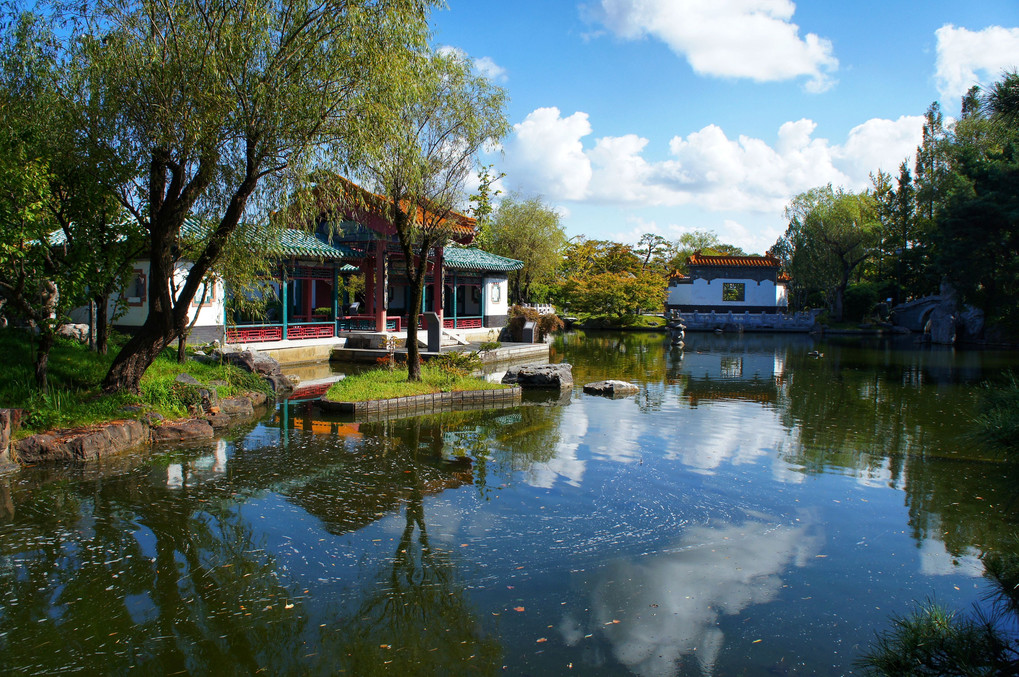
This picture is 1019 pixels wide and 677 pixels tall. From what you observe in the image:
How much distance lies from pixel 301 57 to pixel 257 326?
1090 centimetres

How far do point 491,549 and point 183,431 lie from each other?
5.78 meters

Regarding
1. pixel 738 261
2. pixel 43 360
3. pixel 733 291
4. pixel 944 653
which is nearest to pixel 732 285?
pixel 733 291

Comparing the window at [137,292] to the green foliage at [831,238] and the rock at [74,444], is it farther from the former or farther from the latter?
the green foliage at [831,238]

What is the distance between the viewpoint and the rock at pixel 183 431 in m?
9.09

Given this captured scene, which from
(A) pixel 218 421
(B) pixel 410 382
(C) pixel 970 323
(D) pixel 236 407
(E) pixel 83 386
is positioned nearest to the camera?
(E) pixel 83 386

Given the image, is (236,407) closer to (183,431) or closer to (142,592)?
(183,431)

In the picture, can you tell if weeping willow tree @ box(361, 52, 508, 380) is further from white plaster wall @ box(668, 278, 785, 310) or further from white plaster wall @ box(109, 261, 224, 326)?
white plaster wall @ box(668, 278, 785, 310)

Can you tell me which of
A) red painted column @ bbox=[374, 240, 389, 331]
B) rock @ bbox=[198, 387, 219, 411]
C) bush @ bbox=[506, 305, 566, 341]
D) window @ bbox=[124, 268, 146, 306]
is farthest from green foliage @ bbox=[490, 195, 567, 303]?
rock @ bbox=[198, 387, 219, 411]

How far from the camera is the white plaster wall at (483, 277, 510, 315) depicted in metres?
28.3

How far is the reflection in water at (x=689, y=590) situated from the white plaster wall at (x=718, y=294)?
125 feet

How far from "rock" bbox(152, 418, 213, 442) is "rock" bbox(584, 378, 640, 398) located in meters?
7.92

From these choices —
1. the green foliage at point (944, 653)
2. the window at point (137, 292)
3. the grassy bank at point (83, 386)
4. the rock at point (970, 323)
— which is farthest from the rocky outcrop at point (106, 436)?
the rock at point (970, 323)

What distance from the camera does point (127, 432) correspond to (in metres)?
8.67

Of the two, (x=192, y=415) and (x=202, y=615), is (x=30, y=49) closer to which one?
(x=192, y=415)
